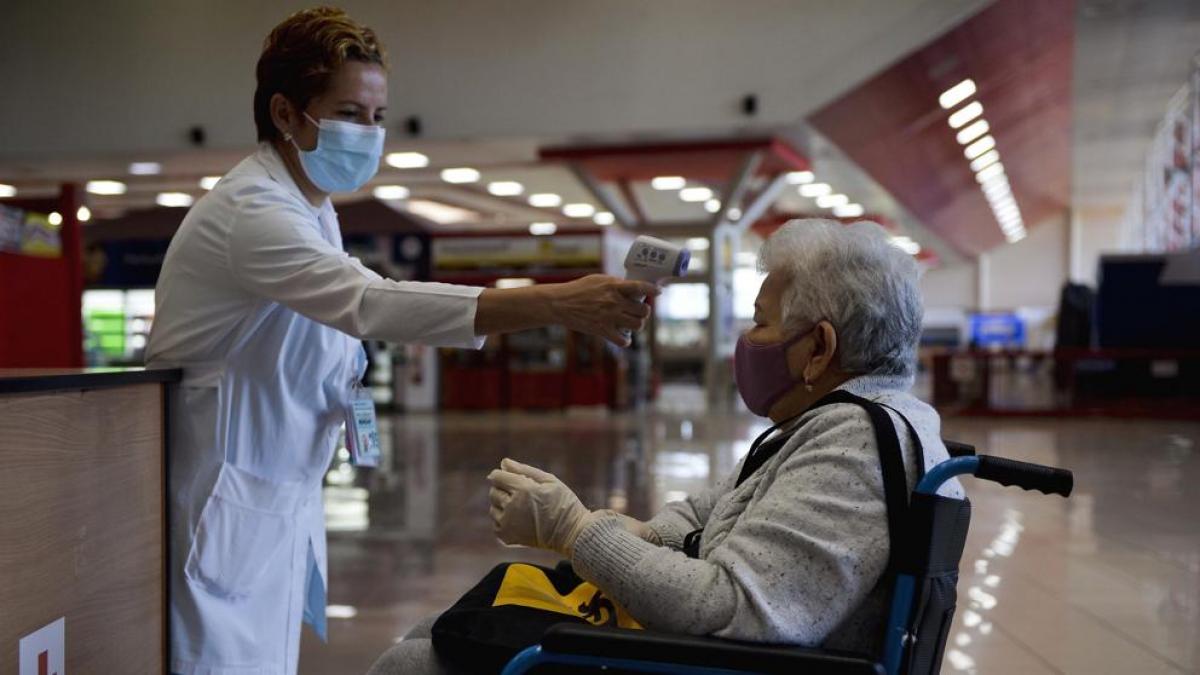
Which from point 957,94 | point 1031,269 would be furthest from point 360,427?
point 1031,269

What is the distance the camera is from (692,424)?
1205cm

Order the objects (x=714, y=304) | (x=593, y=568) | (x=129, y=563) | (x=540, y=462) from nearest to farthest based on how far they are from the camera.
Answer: (x=593, y=568) → (x=129, y=563) → (x=540, y=462) → (x=714, y=304)

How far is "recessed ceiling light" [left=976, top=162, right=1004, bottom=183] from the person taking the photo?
68.5 feet

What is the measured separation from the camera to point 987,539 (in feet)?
16.4

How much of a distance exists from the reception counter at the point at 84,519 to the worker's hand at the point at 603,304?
735 millimetres

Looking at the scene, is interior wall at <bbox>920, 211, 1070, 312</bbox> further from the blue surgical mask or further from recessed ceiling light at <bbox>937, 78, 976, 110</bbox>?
the blue surgical mask

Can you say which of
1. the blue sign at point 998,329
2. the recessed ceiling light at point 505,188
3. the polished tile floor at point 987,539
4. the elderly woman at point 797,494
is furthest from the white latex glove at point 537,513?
the blue sign at point 998,329

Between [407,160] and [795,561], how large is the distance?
519 inches

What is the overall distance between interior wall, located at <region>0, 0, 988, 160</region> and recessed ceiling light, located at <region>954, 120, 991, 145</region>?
5.93 m

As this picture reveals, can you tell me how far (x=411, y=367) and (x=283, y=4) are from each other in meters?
5.70

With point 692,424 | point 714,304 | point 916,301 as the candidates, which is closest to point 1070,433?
point 692,424

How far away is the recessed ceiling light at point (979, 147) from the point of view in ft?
58.0

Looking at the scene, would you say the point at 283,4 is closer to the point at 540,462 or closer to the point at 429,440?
the point at 429,440

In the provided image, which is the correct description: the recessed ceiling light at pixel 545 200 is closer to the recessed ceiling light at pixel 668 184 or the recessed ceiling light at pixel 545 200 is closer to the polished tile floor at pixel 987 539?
the recessed ceiling light at pixel 668 184
